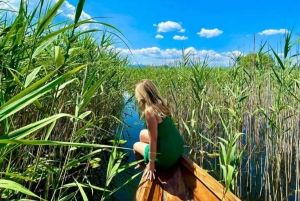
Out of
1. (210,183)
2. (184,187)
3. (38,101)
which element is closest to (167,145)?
(184,187)

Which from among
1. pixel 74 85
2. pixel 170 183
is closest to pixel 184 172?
pixel 170 183

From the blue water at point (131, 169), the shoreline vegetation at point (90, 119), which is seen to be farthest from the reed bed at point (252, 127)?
the blue water at point (131, 169)

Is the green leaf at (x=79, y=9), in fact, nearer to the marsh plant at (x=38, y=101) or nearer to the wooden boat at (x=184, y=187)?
the marsh plant at (x=38, y=101)

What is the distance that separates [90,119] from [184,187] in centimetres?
101

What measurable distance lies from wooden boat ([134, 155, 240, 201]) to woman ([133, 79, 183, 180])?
101 mm

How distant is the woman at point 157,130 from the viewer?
221 centimetres

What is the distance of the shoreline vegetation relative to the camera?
95 cm

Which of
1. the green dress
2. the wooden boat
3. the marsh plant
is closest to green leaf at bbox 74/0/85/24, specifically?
the marsh plant

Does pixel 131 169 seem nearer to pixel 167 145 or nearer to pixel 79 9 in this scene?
pixel 167 145

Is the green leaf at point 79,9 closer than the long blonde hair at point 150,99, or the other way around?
the green leaf at point 79,9

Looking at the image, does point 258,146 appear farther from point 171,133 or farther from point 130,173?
point 130,173

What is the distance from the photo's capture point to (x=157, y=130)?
2271 mm

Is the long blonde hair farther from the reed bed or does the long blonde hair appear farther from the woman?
the reed bed

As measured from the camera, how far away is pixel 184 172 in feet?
7.85
